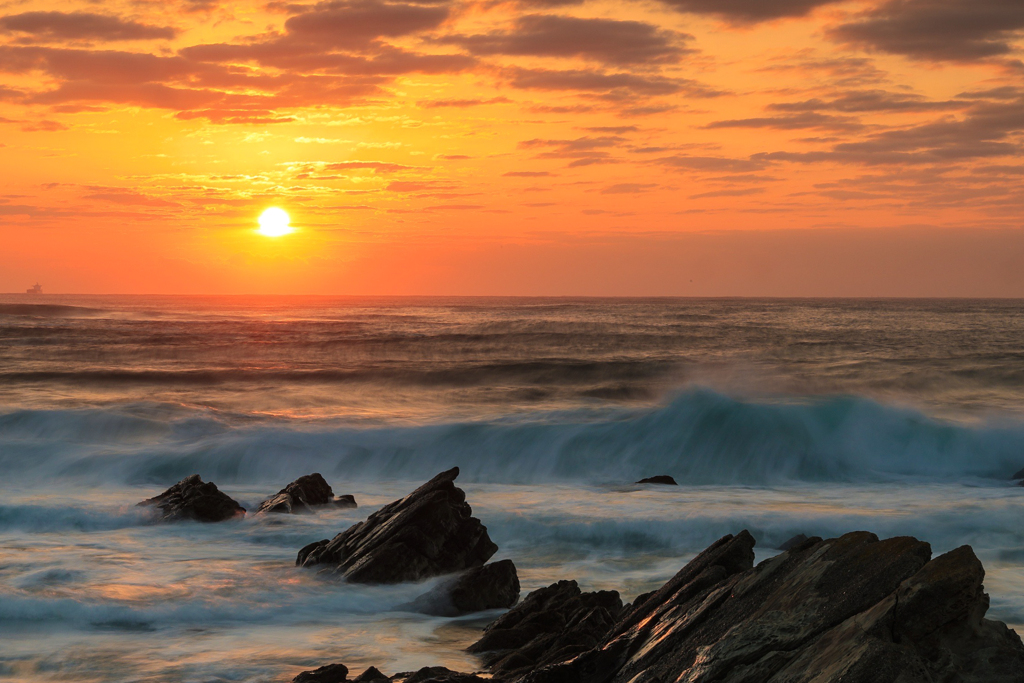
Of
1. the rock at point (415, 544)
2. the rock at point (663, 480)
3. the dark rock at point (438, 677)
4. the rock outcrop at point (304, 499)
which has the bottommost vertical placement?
the rock at point (663, 480)

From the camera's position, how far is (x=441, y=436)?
25.4m

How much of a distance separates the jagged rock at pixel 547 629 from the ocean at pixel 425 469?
473 millimetres

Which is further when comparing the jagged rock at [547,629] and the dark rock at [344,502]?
the dark rock at [344,502]

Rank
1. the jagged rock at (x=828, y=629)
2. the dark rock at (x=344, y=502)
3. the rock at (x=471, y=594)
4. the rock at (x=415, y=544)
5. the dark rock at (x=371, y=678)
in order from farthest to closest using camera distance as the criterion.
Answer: the dark rock at (x=344, y=502)
the rock at (x=415, y=544)
the rock at (x=471, y=594)
the dark rock at (x=371, y=678)
the jagged rock at (x=828, y=629)

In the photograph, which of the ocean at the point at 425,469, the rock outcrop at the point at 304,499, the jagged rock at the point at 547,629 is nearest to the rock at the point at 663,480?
the ocean at the point at 425,469

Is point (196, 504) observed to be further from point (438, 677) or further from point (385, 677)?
point (438, 677)

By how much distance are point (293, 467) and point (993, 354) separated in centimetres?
4020

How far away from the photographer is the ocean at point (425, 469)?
995 centimetres

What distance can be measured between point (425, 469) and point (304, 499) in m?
7.66

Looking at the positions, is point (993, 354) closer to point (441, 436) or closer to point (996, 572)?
point (441, 436)

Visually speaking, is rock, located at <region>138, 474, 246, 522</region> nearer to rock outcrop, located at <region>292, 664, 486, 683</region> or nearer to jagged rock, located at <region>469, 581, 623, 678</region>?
jagged rock, located at <region>469, 581, 623, 678</region>

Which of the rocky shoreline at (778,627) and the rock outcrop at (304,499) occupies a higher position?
the rocky shoreline at (778,627)

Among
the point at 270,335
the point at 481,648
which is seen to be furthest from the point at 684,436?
the point at 270,335

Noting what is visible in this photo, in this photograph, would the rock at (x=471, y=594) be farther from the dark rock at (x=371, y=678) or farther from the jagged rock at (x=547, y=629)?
the dark rock at (x=371, y=678)
